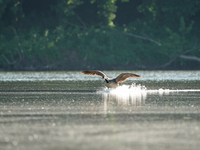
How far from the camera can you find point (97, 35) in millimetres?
63969

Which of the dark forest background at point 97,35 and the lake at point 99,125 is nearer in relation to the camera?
the lake at point 99,125

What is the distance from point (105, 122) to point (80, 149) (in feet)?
9.95

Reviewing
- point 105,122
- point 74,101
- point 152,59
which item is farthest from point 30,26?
point 105,122

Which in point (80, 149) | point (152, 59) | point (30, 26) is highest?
point (30, 26)

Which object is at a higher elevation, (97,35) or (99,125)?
(97,35)

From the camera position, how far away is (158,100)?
1670cm

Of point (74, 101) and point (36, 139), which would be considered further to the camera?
point (74, 101)

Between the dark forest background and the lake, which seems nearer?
the lake

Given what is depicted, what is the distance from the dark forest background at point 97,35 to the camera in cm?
6084

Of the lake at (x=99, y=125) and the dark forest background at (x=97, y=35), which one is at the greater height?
the dark forest background at (x=97, y=35)

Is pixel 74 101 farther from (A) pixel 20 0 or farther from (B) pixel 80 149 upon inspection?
(A) pixel 20 0

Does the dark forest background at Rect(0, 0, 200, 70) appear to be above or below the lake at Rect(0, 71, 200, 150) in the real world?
above

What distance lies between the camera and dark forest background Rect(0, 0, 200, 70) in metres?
60.8

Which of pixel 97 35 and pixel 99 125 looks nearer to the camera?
pixel 99 125
